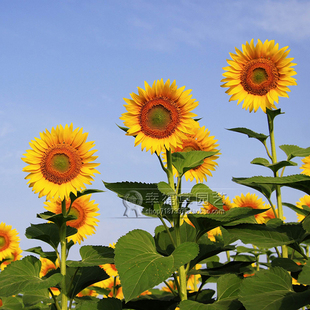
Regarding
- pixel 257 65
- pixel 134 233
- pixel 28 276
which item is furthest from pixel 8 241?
pixel 257 65

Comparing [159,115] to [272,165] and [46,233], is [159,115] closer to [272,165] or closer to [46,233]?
[272,165]

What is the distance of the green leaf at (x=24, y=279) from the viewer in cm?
240

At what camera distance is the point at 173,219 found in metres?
2.50

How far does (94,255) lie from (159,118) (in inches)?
47.9

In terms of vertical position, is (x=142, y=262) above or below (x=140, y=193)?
below

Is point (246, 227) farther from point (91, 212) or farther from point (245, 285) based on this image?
point (91, 212)

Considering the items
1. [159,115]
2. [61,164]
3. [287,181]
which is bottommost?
[287,181]

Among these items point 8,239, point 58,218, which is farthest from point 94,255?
point 8,239

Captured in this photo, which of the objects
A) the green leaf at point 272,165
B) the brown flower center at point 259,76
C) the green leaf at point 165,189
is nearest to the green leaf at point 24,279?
the green leaf at point 165,189

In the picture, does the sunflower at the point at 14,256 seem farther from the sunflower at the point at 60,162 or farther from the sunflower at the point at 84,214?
the sunflower at the point at 60,162

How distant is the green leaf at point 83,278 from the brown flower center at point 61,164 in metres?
0.78

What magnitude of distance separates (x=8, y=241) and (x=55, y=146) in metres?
4.20

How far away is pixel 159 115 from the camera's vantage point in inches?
112

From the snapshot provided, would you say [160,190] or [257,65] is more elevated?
[257,65]
